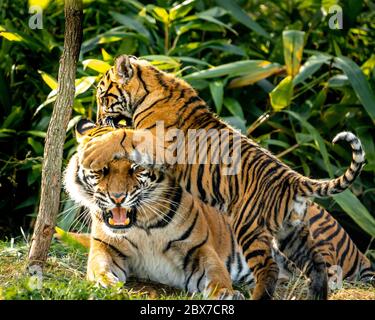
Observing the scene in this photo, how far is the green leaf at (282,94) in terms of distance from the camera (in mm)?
7859

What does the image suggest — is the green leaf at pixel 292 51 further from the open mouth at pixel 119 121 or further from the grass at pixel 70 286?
the grass at pixel 70 286

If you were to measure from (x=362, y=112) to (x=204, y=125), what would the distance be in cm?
306

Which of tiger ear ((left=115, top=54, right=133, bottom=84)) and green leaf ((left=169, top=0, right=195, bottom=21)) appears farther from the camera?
green leaf ((left=169, top=0, right=195, bottom=21))

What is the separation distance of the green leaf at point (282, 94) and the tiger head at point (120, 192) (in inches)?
91.8

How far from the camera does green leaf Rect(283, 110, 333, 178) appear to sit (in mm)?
7746

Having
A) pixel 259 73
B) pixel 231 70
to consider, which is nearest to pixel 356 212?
pixel 259 73

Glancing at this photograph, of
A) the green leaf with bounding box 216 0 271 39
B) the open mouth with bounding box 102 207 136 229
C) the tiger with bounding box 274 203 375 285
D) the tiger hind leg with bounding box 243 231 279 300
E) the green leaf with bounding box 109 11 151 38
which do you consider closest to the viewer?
the tiger hind leg with bounding box 243 231 279 300

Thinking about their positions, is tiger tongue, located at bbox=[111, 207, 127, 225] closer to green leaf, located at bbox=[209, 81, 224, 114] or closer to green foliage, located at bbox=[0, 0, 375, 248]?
green foliage, located at bbox=[0, 0, 375, 248]

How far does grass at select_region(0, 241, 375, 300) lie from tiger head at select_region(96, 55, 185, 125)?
1000 mm

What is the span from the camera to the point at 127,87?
6508 mm

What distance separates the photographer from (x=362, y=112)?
346 inches

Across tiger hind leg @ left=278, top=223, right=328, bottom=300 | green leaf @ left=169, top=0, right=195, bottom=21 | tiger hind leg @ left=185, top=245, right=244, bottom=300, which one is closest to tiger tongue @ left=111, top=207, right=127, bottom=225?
tiger hind leg @ left=185, top=245, right=244, bottom=300

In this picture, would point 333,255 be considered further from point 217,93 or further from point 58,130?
point 58,130

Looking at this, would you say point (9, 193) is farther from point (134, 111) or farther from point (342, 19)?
point (342, 19)
